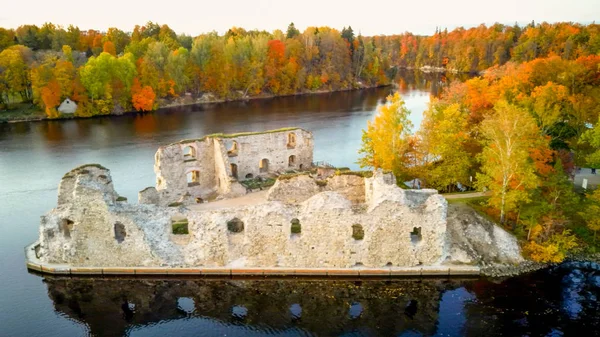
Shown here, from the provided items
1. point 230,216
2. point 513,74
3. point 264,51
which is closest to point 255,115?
point 264,51

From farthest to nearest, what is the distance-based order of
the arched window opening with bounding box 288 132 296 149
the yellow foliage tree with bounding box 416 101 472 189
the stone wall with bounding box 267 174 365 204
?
the arched window opening with bounding box 288 132 296 149 < the yellow foliage tree with bounding box 416 101 472 189 < the stone wall with bounding box 267 174 365 204

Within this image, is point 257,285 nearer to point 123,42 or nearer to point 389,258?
point 389,258

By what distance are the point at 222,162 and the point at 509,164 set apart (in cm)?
1782

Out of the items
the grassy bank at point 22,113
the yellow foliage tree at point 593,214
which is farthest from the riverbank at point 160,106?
the yellow foliage tree at point 593,214

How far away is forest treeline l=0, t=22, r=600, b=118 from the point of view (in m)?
68.9

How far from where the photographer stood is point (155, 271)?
2459 cm

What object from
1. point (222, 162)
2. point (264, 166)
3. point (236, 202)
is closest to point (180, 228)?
point (236, 202)

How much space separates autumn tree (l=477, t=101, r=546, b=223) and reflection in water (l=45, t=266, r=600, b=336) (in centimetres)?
448

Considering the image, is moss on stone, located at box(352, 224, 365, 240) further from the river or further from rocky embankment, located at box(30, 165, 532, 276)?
the river

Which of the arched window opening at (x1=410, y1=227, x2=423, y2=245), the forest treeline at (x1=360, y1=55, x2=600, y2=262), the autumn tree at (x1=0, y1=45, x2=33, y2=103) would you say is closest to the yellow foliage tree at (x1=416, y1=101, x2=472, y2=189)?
the forest treeline at (x1=360, y1=55, x2=600, y2=262)

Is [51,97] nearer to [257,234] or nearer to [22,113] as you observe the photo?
[22,113]

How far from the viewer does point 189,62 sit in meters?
85.6

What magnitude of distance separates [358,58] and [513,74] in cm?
6659

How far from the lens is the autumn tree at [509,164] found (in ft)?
88.5
